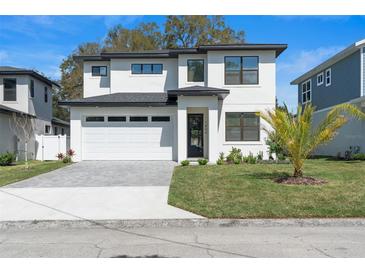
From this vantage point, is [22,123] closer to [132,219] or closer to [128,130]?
[128,130]

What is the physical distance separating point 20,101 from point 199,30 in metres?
23.9

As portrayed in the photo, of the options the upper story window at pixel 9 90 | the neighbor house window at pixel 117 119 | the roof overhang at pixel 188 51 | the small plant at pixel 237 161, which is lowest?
the small plant at pixel 237 161

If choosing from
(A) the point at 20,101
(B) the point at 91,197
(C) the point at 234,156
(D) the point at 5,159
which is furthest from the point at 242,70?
(A) the point at 20,101

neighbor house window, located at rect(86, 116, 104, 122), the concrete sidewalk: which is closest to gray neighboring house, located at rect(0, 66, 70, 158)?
neighbor house window, located at rect(86, 116, 104, 122)

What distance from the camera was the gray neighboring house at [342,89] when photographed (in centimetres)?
1784

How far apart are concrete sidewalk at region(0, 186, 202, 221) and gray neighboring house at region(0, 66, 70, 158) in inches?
436

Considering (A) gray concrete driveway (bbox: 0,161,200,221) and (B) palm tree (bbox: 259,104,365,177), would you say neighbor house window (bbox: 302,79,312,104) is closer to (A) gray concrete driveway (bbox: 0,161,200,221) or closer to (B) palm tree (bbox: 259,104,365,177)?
(B) palm tree (bbox: 259,104,365,177)

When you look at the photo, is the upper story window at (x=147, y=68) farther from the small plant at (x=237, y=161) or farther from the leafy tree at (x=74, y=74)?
the leafy tree at (x=74, y=74)

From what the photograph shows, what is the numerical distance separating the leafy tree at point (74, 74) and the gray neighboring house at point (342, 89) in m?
28.6

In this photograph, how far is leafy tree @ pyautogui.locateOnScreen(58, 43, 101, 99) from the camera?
4175 centimetres

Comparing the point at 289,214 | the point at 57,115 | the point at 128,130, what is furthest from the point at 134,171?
the point at 57,115

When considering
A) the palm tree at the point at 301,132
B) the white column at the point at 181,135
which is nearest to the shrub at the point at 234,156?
the white column at the point at 181,135

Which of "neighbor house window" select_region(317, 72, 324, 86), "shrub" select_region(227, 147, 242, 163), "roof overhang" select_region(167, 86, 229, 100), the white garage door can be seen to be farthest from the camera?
"neighbor house window" select_region(317, 72, 324, 86)

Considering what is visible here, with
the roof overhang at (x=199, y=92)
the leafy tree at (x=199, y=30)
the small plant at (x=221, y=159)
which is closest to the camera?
the small plant at (x=221, y=159)
